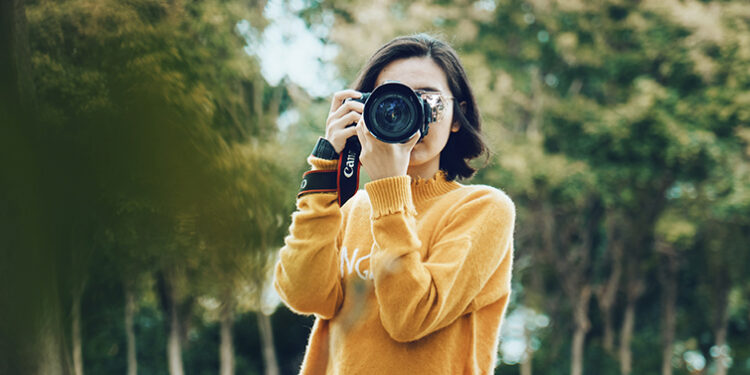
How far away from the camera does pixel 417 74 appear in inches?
46.2

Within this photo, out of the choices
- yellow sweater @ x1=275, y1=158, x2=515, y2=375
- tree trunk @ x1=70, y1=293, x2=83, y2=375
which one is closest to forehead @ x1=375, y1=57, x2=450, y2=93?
yellow sweater @ x1=275, y1=158, x2=515, y2=375

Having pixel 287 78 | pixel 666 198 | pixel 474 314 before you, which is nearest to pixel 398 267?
pixel 474 314

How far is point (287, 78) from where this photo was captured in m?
0.41

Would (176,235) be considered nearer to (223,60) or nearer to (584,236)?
(223,60)

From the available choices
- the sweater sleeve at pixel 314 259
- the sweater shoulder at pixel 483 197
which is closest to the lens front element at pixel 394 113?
the sweater sleeve at pixel 314 259

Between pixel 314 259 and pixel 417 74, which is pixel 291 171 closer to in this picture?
pixel 314 259

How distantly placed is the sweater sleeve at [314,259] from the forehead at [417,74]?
0.77 ft

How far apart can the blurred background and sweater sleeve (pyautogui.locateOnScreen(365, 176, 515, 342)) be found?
0.62ft

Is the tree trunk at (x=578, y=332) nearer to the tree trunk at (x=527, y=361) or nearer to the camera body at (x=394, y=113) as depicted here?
the tree trunk at (x=527, y=361)

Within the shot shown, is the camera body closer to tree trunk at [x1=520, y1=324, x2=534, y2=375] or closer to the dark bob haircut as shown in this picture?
the dark bob haircut

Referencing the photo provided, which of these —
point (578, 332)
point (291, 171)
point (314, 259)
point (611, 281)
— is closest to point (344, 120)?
point (314, 259)

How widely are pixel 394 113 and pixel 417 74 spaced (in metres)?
0.21

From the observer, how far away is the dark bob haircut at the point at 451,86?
3.98 feet

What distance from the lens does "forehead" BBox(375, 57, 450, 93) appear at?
1.17 meters
